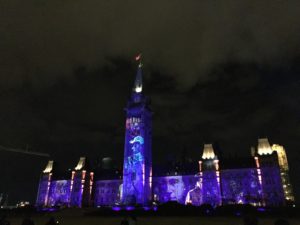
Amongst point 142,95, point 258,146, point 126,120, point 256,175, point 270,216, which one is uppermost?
point 142,95

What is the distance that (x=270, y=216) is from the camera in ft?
149

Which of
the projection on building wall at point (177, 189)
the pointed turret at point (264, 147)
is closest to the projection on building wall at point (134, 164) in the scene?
the projection on building wall at point (177, 189)

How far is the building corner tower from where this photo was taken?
265 ft

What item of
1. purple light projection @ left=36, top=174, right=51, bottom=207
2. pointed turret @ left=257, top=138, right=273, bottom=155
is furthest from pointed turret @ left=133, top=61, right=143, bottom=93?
purple light projection @ left=36, top=174, right=51, bottom=207

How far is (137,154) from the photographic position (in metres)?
84.6

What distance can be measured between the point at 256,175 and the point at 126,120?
44.4 m

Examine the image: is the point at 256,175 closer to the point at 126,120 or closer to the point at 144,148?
the point at 144,148

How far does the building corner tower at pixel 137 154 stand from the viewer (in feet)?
265

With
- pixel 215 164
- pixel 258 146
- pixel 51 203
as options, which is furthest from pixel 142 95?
pixel 51 203

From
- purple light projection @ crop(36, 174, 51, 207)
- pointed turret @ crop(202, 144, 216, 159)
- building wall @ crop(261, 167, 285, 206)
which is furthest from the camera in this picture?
purple light projection @ crop(36, 174, 51, 207)

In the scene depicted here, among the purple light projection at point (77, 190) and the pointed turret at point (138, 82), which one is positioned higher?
the pointed turret at point (138, 82)

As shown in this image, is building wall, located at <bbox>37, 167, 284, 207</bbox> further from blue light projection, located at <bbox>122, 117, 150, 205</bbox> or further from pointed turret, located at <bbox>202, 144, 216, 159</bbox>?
blue light projection, located at <bbox>122, 117, 150, 205</bbox>

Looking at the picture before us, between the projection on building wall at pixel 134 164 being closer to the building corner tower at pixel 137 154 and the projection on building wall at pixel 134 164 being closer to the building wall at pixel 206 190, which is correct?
the building corner tower at pixel 137 154

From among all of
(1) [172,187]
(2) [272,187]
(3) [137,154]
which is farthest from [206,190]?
(3) [137,154]
